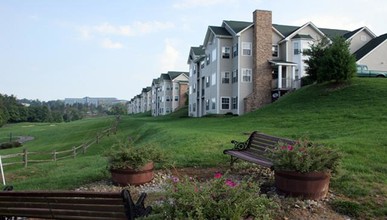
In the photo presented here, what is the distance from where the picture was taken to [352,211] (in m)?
5.68

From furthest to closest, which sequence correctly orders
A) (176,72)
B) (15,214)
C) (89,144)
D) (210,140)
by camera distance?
(176,72) < (89,144) < (210,140) < (15,214)

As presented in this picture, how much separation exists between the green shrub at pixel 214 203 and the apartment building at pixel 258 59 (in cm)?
3338

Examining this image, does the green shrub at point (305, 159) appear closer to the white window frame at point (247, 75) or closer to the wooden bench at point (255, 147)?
the wooden bench at point (255, 147)

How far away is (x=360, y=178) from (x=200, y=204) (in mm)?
4911

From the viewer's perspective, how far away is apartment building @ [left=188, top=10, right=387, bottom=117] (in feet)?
123

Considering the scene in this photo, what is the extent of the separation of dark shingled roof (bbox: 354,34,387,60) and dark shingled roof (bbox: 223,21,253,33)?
43.0 feet

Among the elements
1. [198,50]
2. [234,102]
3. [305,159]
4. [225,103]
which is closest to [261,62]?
[234,102]

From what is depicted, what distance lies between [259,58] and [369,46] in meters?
14.2

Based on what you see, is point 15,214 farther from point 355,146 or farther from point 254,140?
point 355,146

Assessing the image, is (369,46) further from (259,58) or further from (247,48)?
(247,48)

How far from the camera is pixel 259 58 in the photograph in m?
37.4

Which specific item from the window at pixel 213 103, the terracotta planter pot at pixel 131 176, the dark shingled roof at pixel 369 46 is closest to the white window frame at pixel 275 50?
the window at pixel 213 103

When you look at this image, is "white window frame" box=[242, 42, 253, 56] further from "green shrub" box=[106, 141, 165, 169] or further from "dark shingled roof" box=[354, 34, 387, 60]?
"green shrub" box=[106, 141, 165, 169]

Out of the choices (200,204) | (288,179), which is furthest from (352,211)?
(200,204)
